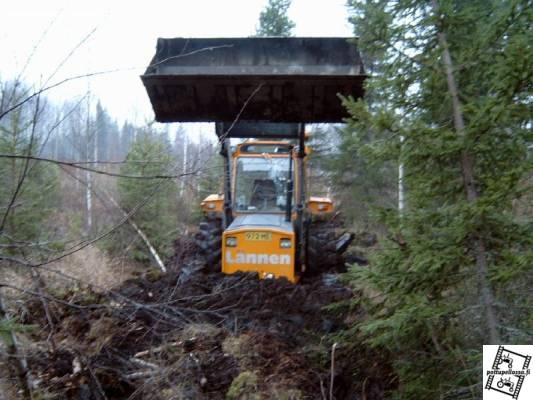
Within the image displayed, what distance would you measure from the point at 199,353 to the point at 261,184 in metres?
5.18

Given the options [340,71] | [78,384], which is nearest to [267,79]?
[340,71]

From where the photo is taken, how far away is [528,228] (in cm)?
323

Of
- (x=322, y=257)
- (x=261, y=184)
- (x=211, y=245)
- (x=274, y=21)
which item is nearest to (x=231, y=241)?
(x=211, y=245)

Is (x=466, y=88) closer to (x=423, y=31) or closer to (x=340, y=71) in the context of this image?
(x=423, y=31)

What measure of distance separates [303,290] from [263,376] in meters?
2.49

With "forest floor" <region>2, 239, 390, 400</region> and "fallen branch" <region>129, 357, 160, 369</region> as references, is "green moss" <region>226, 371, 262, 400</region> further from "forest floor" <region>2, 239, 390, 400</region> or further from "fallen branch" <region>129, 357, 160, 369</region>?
"fallen branch" <region>129, 357, 160, 369</region>

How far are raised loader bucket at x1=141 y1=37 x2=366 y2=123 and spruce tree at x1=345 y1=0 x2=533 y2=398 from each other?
1.90 meters

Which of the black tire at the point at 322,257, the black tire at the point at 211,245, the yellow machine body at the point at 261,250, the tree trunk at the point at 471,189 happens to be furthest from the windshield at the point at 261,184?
the tree trunk at the point at 471,189

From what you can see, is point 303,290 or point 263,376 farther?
point 303,290

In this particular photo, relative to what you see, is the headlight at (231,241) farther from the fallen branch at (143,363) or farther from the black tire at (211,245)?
the fallen branch at (143,363)

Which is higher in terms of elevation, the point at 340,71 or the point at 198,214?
the point at 340,71

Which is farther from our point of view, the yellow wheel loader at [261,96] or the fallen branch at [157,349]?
the yellow wheel loader at [261,96]

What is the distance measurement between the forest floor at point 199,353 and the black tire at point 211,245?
222cm

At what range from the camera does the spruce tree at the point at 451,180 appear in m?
3.15
